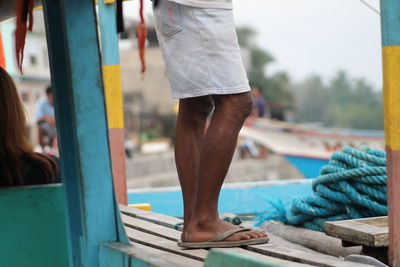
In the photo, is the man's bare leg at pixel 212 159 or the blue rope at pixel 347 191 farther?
the blue rope at pixel 347 191

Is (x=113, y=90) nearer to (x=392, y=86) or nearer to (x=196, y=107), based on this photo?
(x=196, y=107)

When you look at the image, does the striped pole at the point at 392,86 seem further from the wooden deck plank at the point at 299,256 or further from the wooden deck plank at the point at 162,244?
the wooden deck plank at the point at 162,244

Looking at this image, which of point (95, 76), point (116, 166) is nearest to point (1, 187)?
point (95, 76)

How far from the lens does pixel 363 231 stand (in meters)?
2.41

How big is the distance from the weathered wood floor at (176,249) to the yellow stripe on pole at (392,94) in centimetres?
42

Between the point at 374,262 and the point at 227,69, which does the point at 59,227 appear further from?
the point at 374,262

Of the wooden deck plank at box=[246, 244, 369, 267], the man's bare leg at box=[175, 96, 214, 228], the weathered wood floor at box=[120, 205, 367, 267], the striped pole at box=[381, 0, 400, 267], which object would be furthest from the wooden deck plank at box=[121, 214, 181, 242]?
the striped pole at box=[381, 0, 400, 267]

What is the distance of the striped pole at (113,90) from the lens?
3666mm

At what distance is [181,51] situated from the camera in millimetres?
2105

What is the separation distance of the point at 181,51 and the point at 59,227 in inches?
32.2

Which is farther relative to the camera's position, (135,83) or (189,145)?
(135,83)

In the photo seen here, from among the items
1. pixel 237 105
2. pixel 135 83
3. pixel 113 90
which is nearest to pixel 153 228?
pixel 237 105

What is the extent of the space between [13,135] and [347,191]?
1.37 metres

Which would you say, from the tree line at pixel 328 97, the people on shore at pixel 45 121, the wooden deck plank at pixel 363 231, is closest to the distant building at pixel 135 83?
the tree line at pixel 328 97
